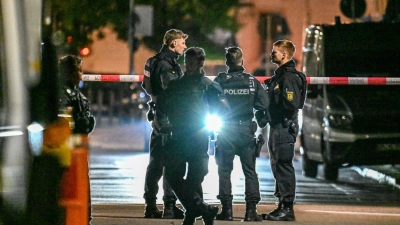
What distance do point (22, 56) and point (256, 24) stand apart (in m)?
49.8

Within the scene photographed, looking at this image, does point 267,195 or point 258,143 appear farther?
point 267,195

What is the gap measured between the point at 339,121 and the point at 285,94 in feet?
15.9

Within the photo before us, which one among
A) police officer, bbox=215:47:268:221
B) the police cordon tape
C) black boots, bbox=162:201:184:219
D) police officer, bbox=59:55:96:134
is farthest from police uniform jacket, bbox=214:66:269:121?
the police cordon tape

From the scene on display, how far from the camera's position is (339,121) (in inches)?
575

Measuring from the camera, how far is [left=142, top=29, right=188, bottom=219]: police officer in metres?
9.65

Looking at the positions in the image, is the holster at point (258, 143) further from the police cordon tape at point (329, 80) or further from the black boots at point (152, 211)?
the police cordon tape at point (329, 80)

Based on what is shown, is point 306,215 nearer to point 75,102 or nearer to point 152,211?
point 152,211

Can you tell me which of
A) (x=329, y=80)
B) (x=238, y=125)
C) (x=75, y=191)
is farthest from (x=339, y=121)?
(x=75, y=191)

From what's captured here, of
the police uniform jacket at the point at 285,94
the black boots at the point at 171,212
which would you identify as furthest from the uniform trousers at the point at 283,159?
the black boots at the point at 171,212

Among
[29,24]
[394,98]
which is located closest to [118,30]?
[394,98]

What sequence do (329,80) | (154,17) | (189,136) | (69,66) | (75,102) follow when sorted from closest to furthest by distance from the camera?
(189,136) < (75,102) < (69,66) < (329,80) < (154,17)

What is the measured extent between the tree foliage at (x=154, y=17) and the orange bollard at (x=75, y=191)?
22949 millimetres

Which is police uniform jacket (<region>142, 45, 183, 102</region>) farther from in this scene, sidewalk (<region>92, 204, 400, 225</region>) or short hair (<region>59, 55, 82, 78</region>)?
sidewalk (<region>92, 204, 400, 225</region>)

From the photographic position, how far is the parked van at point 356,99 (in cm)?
1448
